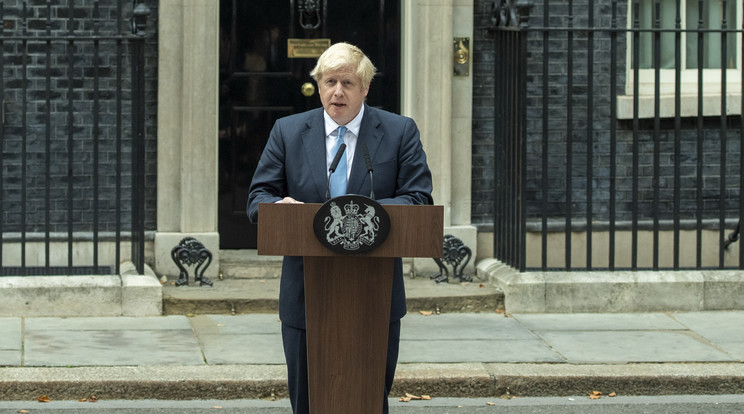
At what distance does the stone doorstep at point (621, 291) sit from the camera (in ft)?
26.7

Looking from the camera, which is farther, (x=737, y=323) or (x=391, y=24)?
(x=391, y=24)

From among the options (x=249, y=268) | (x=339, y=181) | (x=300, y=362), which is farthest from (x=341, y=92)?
(x=249, y=268)

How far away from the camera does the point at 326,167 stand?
14.2ft

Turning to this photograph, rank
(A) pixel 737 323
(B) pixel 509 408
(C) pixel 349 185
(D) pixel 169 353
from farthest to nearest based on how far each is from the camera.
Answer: (A) pixel 737 323, (D) pixel 169 353, (B) pixel 509 408, (C) pixel 349 185

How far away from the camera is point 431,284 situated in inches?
342

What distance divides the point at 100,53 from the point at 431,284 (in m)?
2.90

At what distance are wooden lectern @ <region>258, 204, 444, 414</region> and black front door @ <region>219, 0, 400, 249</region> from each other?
196 inches

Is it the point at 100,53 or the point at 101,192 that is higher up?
the point at 100,53

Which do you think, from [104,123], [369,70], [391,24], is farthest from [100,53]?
[369,70]

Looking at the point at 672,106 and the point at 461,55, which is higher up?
the point at 461,55

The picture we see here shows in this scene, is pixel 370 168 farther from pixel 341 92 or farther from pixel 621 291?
pixel 621 291

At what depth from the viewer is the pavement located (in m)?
6.25

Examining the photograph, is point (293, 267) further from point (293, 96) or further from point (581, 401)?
point (293, 96)

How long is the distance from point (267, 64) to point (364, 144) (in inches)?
189
